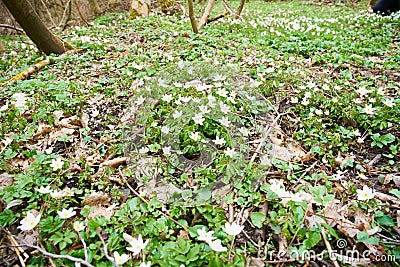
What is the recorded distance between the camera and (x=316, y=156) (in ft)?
7.52

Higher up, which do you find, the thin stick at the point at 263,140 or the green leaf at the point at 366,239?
the thin stick at the point at 263,140

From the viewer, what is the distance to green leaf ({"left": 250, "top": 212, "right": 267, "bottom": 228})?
166 cm

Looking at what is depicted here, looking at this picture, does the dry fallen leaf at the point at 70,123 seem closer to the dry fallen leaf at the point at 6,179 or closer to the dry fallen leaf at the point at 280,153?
the dry fallen leaf at the point at 6,179

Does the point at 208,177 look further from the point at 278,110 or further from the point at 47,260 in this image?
the point at 278,110

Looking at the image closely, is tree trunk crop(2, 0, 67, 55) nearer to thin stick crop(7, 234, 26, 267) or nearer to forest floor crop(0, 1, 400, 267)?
forest floor crop(0, 1, 400, 267)

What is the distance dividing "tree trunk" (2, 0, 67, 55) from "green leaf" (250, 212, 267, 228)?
449 cm

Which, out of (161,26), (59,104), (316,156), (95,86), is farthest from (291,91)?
(161,26)

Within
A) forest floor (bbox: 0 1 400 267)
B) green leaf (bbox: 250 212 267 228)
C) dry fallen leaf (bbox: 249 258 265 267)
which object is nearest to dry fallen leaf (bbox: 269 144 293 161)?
forest floor (bbox: 0 1 400 267)

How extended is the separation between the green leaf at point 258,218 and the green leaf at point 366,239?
549 mm

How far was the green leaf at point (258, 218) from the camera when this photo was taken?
166cm

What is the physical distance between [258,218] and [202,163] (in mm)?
661

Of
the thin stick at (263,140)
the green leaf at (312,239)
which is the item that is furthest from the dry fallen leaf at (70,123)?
the green leaf at (312,239)

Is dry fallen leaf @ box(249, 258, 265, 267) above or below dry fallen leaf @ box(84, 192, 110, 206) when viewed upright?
below

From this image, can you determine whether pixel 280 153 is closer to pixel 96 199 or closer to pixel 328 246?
pixel 328 246
